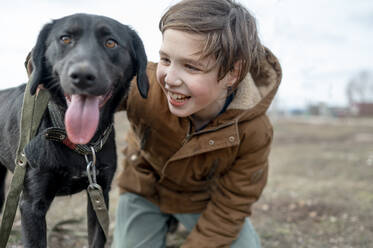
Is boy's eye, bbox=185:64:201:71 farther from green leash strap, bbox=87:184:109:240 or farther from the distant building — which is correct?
the distant building

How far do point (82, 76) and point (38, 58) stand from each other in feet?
1.83

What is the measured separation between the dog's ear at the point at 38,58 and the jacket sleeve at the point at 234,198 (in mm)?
1746

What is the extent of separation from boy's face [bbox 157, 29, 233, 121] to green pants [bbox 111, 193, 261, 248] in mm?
1302

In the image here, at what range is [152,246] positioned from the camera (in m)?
3.48

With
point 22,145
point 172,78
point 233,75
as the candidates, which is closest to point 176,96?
point 172,78

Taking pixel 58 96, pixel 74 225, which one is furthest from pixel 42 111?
pixel 74 225

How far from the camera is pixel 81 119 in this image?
2.00 m

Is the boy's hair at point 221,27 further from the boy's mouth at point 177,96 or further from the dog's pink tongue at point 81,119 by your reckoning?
the dog's pink tongue at point 81,119

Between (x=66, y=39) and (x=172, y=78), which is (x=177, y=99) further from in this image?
(x=66, y=39)

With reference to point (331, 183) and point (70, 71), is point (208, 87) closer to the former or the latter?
point (70, 71)

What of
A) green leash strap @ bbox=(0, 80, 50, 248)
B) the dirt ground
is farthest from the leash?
the dirt ground

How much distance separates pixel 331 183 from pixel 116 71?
5.57 metres

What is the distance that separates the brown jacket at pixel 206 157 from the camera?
9.75ft

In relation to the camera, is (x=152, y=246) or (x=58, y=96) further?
(x=152, y=246)
